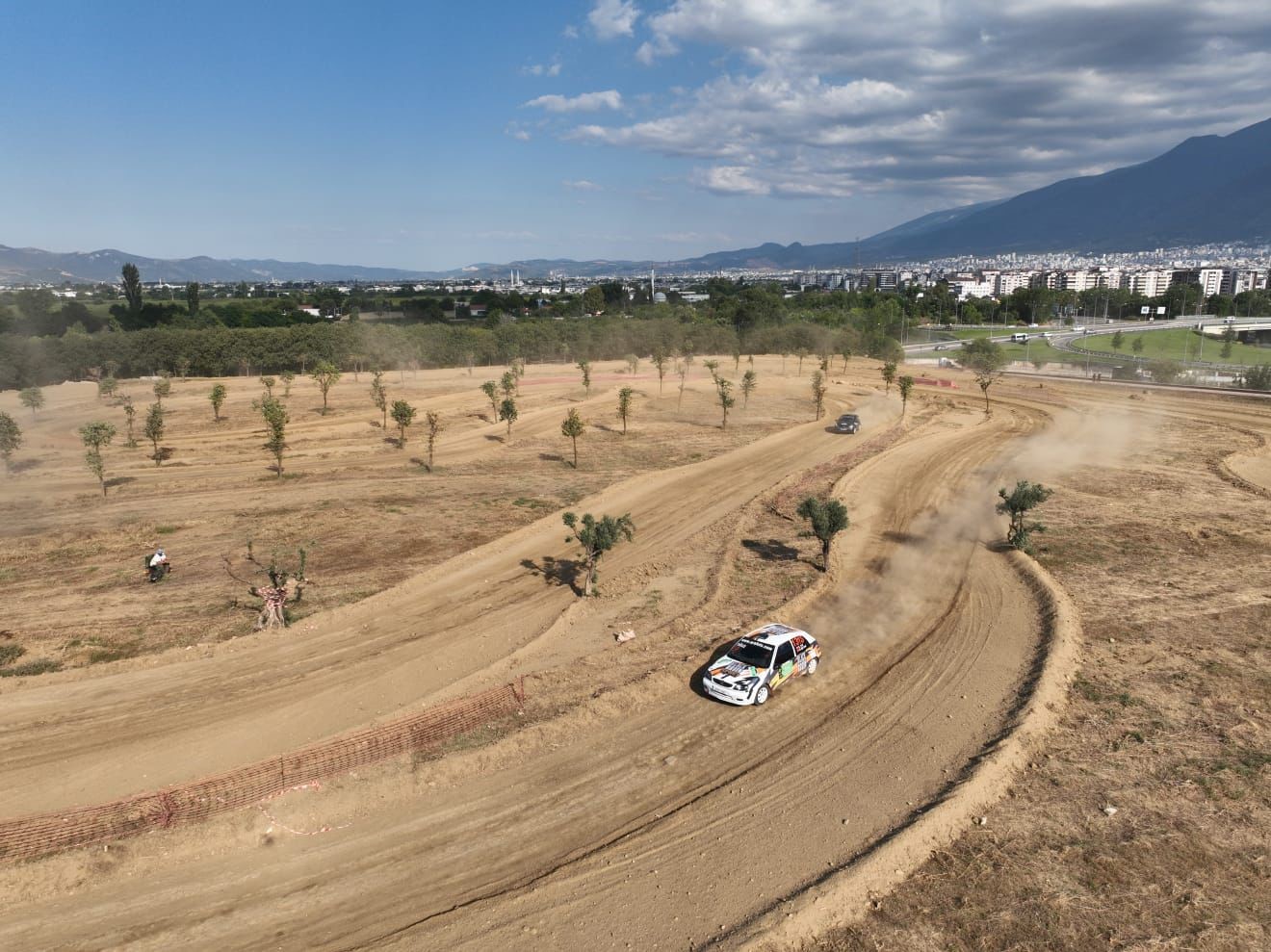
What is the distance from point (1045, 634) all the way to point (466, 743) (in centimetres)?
1626

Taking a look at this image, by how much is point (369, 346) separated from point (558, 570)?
236ft

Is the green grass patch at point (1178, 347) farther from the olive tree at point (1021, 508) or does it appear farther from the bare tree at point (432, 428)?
the bare tree at point (432, 428)

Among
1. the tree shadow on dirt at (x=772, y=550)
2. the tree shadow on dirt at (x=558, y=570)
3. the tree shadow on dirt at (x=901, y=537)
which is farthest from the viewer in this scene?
the tree shadow on dirt at (x=901, y=537)

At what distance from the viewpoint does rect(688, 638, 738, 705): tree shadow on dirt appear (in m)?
18.0

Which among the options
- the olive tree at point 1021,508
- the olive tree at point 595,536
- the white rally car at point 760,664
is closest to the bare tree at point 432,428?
the olive tree at point 595,536

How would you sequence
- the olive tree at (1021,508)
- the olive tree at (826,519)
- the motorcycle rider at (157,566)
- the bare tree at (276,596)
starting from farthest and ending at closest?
the olive tree at (1021,508) < the motorcycle rider at (157,566) < the olive tree at (826,519) < the bare tree at (276,596)

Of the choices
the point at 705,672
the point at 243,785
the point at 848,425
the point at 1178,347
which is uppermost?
the point at 1178,347

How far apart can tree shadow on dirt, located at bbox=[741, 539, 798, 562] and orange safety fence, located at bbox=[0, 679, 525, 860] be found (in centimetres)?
1314

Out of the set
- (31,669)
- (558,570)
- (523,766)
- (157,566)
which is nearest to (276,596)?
(31,669)

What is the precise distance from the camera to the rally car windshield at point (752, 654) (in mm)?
18031

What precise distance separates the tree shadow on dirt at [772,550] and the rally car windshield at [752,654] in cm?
899

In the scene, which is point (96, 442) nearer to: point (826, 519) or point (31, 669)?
point (31, 669)

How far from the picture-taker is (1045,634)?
68.2ft

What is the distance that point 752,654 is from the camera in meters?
18.4
